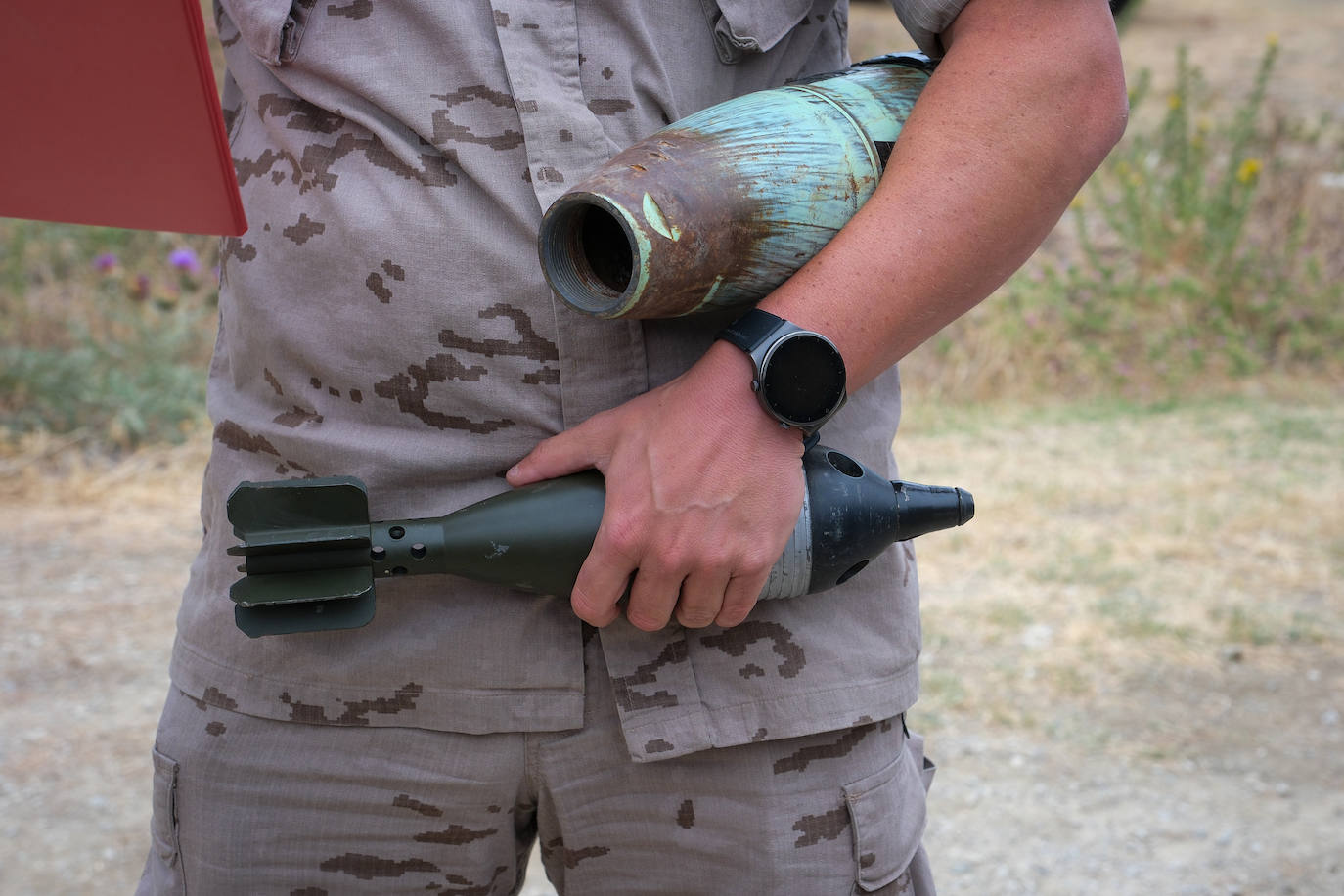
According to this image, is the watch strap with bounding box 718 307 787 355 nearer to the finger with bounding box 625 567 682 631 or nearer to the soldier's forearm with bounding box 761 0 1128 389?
the soldier's forearm with bounding box 761 0 1128 389

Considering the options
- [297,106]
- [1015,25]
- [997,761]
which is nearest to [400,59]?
[297,106]

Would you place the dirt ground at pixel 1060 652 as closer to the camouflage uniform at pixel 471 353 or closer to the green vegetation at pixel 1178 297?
the green vegetation at pixel 1178 297

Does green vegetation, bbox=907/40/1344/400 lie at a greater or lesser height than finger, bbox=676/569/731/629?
lesser

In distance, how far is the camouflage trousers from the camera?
1.19 metres

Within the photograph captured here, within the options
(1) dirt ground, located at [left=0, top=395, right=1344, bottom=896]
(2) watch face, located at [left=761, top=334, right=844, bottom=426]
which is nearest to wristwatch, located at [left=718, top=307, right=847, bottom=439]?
(2) watch face, located at [left=761, top=334, right=844, bottom=426]

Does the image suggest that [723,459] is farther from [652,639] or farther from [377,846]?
[377,846]

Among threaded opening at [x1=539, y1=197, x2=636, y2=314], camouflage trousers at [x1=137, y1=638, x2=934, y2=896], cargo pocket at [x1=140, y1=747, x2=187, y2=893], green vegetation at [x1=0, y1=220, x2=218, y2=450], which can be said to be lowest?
green vegetation at [x1=0, y1=220, x2=218, y2=450]

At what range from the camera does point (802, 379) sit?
104 centimetres

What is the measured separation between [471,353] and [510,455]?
103 mm

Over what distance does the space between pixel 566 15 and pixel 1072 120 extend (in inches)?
18.8

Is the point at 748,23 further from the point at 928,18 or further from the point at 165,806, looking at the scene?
the point at 165,806

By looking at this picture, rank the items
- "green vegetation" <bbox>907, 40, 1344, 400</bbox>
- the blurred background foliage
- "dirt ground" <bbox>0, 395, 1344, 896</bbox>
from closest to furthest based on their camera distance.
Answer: "dirt ground" <bbox>0, 395, 1344, 896</bbox>
the blurred background foliage
"green vegetation" <bbox>907, 40, 1344, 400</bbox>

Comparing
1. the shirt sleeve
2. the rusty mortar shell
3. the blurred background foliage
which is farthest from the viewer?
the blurred background foliage

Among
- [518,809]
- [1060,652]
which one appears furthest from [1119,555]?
[518,809]
